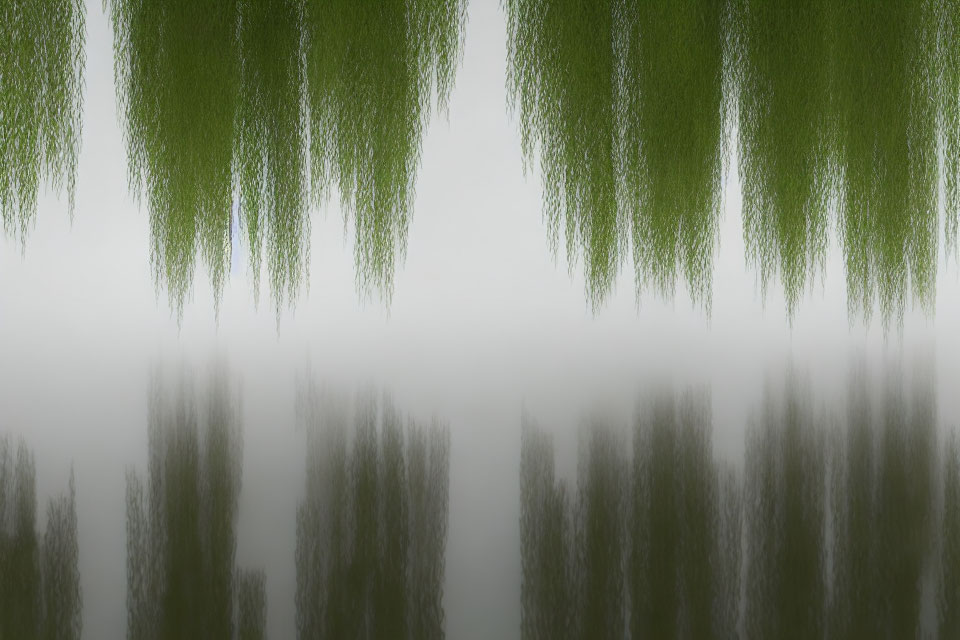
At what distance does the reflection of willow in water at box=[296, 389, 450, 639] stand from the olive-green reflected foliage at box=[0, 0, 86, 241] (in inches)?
40.5

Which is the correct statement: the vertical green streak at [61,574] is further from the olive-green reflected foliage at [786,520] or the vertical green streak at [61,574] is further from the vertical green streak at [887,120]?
the vertical green streak at [887,120]

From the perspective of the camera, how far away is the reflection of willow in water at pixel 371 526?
165cm

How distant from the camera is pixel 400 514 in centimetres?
196

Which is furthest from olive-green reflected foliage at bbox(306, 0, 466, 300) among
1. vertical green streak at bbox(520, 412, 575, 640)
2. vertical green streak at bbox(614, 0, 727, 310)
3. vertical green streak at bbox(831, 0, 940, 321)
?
vertical green streak at bbox(831, 0, 940, 321)

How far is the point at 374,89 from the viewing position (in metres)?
2.30

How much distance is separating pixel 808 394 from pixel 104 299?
2323 millimetres

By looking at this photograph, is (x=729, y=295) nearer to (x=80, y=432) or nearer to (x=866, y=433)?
(x=866, y=433)

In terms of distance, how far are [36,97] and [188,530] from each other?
1338mm

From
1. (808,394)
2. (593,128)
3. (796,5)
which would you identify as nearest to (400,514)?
(593,128)

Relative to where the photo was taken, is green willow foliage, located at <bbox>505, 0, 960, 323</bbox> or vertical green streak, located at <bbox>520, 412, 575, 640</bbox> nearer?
vertical green streak, located at <bbox>520, 412, 575, 640</bbox>

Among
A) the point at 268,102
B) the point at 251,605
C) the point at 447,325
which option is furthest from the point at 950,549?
the point at 268,102

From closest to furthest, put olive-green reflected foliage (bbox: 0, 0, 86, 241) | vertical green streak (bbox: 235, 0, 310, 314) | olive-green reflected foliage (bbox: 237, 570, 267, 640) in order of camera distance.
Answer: olive-green reflected foliage (bbox: 237, 570, 267, 640), olive-green reflected foliage (bbox: 0, 0, 86, 241), vertical green streak (bbox: 235, 0, 310, 314)

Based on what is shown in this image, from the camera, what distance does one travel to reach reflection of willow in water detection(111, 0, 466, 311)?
229 cm

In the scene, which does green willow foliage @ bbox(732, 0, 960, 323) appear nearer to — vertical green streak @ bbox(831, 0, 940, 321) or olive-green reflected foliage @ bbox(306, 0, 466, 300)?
vertical green streak @ bbox(831, 0, 940, 321)
